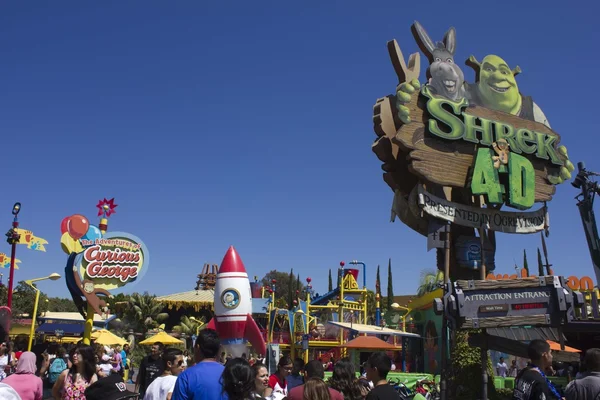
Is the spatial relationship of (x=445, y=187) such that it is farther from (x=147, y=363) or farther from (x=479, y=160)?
(x=147, y=363)

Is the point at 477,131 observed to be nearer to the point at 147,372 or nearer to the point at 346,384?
the point at 147,372

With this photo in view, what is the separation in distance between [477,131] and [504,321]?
8.12m

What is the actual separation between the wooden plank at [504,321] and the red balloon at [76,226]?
56.8 feet

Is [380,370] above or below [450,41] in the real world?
below

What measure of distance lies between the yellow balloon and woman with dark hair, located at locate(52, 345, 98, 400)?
55.0 ft

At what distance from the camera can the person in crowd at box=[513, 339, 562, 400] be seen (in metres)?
4.72

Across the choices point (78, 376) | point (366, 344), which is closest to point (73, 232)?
point (366, 344)

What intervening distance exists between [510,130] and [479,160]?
1.85 m

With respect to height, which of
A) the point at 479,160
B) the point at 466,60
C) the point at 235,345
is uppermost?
the point at 466,60

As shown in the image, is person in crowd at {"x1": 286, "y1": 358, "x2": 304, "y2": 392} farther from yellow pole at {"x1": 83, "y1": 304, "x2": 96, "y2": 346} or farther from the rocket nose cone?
yellow pole at {"x1": 83, "y1": 304, "x2": 96, "y2": 346}

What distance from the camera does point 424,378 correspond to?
17.0m

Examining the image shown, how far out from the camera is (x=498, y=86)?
16.4 meters

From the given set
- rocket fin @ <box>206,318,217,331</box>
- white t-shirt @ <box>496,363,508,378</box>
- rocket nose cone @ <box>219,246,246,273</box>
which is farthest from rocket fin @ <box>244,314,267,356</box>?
white t-shirt @ <box>496,363,508,378</box>

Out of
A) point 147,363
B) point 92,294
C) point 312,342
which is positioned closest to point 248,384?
point 147,363
